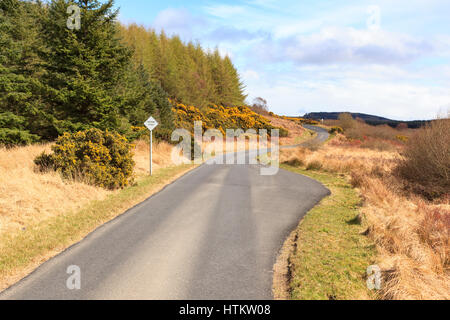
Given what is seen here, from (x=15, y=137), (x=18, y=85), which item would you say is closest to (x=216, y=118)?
(x=18, y=85)

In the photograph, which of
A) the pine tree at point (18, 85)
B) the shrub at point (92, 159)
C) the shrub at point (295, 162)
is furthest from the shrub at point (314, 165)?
the pine tree at point (18, 85)

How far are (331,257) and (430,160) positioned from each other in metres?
8.46

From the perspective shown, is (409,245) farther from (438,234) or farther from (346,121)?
(346,121)

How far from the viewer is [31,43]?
22344mm

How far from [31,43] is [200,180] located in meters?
19.1

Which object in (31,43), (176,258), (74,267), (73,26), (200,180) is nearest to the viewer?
(74,267)

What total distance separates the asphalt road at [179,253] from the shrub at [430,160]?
4.91 metres

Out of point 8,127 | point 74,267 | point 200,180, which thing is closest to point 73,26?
point 8,127

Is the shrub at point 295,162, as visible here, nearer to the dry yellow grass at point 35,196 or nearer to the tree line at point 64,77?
the tree line at point 64,77

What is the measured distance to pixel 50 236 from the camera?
20.9 feet

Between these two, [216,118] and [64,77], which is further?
[216,118]

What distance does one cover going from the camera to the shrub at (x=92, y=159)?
425 inches
